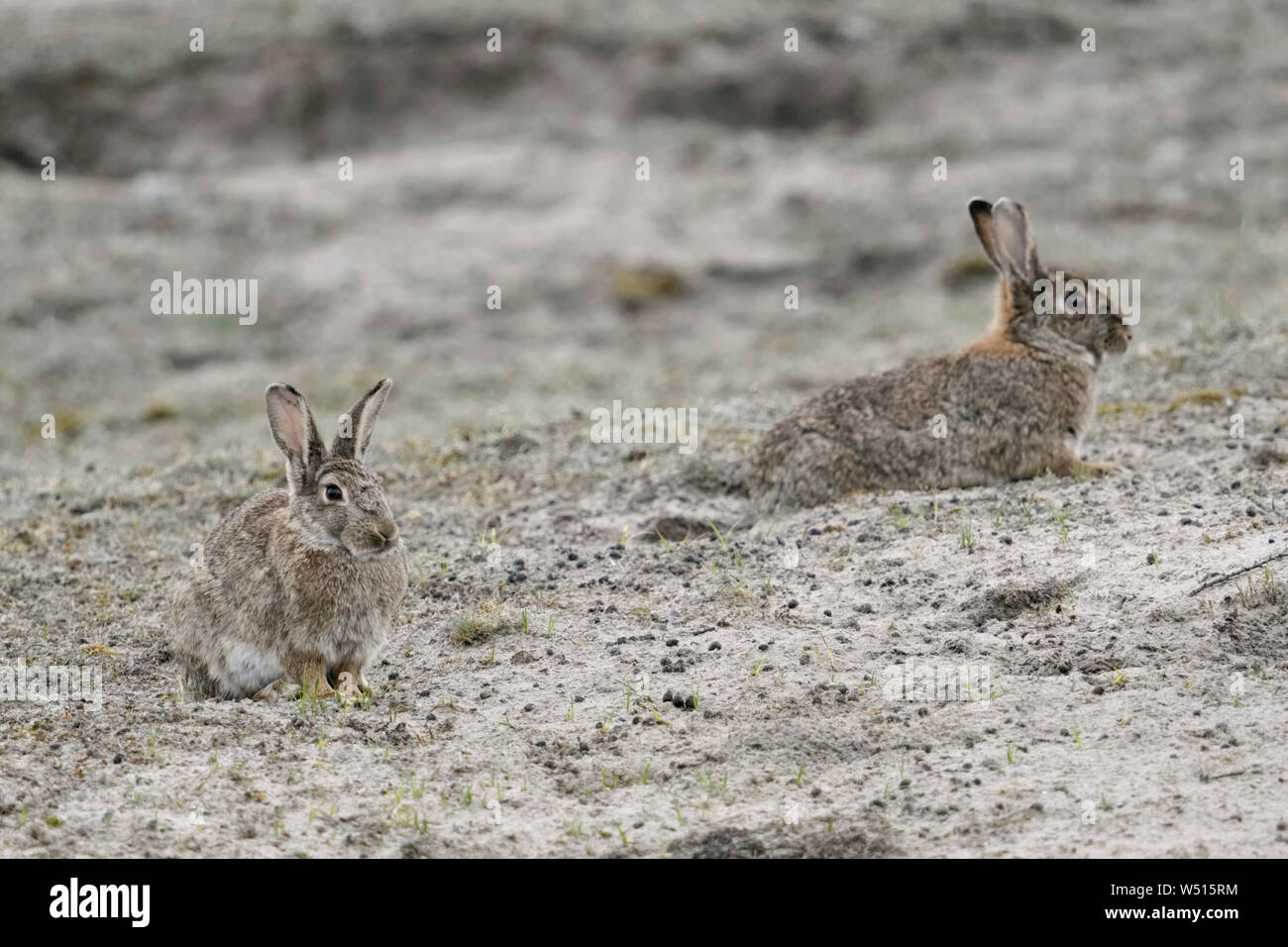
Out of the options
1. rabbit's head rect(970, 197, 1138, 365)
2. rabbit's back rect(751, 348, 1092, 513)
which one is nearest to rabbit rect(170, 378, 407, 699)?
rabbit's back rect(751, 348, 1092, 513)

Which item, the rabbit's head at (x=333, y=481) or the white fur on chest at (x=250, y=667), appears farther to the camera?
the white fur on chest at (x=250, y=667)

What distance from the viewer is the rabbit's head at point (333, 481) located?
648cm

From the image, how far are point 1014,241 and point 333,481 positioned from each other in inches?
187

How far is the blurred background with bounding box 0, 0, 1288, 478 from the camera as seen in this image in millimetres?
15820

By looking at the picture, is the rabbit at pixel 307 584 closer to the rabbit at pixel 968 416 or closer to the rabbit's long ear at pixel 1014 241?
the rabbit at pixel 968 416

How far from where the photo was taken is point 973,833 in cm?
489

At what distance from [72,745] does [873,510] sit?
4.32 meters

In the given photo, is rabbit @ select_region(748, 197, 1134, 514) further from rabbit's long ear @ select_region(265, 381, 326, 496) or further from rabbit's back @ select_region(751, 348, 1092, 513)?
rabbit's long ear @ select_region(265, 381, 326, 496)

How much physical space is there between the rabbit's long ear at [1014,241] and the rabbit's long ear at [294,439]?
14.9 ft

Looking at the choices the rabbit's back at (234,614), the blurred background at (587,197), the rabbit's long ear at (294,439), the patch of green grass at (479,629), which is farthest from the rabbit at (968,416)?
the rabbit's back at (234,614)

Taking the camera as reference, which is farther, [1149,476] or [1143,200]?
[1143,200]
